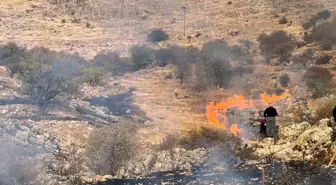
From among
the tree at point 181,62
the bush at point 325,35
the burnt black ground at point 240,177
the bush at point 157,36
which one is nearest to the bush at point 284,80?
the tree at point 181,62

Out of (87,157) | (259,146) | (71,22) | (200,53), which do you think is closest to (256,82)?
(200,53)

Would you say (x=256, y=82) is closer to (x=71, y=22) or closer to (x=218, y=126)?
(x=218, y=126)

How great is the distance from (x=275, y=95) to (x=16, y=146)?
19.8m

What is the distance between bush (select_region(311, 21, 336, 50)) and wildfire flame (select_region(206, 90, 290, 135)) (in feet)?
39.0

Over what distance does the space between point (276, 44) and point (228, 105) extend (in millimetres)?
14241

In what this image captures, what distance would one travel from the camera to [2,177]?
70.5ft

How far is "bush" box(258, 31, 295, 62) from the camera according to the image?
46.4 meters

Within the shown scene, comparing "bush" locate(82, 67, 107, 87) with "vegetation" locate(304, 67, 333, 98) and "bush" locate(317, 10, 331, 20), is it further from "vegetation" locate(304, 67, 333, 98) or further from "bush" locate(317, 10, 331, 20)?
"bush" locate(317, 10, 331, 20)

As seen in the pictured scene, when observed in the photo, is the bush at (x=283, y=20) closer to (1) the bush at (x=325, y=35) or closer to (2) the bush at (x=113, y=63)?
(1) the bush at (x=325, y=35)

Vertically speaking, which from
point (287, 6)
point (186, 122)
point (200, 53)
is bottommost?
point (186, 122)

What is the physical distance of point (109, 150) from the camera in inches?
968

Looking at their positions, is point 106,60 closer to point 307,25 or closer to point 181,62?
point 181,62

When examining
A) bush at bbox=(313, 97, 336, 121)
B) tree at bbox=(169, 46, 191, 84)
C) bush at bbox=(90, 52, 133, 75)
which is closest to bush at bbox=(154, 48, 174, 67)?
tree at bbox=(169, 46, 191, 84)

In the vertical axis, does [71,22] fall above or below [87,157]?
above
